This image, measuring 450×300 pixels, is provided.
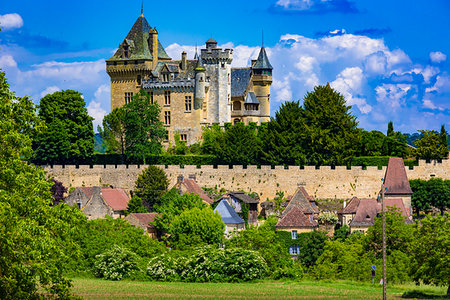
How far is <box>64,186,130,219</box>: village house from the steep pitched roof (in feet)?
40.6

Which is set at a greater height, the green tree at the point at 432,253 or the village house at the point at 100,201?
the village house at the point at 100,201

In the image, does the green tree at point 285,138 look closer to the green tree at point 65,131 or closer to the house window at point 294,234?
the house window at point 294,234

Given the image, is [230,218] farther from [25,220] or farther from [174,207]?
[25,220]

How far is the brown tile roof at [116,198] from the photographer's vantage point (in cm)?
6812

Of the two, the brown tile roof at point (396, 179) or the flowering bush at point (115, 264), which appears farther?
the brown tile roof at point (396, 179)

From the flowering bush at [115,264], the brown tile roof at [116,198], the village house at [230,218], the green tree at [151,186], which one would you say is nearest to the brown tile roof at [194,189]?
the village house at [230,218]

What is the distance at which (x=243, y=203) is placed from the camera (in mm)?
66938

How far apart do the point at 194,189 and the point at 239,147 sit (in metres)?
5.94

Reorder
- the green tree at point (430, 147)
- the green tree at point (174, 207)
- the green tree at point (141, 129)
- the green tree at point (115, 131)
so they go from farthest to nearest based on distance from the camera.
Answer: the green tree at point (115, 131) → the green tree at point (141, 129) → the green tree at point (430, 147) → the green tree at point (174, 207)

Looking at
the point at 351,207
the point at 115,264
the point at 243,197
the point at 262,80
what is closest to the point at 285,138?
the point at 243,197

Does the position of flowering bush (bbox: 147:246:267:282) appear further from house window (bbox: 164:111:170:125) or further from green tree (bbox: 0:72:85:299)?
house window (bbox: 164:111:170:125)

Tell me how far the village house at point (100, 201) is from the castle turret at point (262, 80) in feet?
77.0

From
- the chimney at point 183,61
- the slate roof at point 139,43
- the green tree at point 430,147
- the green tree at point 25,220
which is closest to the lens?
the green tree at point 25,220

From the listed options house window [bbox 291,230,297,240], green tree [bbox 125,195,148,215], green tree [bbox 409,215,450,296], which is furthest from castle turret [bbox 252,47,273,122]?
green tree [bbox 409,215,450,296]
